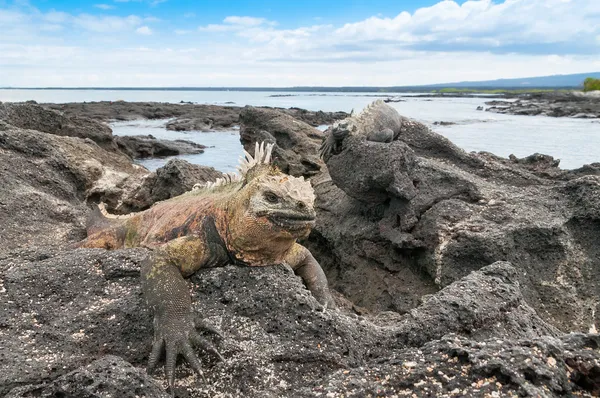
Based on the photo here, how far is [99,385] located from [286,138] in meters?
7.50

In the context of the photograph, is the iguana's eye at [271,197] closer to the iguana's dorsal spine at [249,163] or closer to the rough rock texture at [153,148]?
the iguana's dorsal spine at [249,163]

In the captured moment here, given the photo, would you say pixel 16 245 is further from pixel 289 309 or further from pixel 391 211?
pixel 391 211

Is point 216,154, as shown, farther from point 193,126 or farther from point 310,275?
point 310,275

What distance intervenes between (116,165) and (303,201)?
4.86 meters

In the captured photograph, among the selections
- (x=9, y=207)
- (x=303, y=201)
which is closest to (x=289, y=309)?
(x=303, y=201)

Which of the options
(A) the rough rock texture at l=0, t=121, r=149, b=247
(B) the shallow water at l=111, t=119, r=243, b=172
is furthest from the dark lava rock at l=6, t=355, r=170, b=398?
(B) the shallow water at l=111, t=119, r=243, b=172

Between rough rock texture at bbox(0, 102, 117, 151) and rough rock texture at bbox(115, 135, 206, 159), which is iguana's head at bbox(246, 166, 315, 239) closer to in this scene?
rough rock texture at bbox(0, 102, 117, 151)

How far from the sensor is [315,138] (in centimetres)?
934

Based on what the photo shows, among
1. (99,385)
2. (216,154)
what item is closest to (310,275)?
(99,385)

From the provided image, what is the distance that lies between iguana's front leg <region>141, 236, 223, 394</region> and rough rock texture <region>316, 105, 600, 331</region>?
2.35 m

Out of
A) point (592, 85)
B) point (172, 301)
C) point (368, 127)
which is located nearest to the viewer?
point (172, 301)

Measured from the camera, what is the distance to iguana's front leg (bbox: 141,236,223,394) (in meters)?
2.34

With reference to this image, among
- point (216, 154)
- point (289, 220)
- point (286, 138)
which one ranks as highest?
point (289, 220)

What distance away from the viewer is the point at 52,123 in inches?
311
